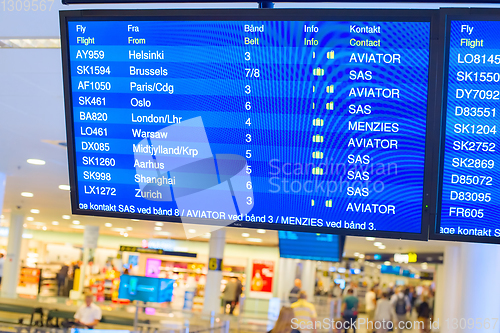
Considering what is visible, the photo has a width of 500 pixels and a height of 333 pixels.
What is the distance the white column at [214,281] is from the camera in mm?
18350

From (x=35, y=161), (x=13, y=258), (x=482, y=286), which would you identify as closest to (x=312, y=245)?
(x=482, y=286)

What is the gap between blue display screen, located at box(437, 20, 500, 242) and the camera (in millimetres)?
2219

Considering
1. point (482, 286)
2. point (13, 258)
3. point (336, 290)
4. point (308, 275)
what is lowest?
point (336, 290)

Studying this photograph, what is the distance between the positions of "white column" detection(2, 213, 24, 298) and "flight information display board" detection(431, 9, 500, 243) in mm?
22667

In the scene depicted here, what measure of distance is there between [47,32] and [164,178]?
2.23m

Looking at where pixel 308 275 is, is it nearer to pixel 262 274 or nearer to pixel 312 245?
pixel 262 274

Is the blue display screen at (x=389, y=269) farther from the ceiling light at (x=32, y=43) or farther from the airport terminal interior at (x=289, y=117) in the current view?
→ the airport terminal interior at (x=289, y=117)

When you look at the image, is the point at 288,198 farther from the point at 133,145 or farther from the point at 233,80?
the point at 133,145

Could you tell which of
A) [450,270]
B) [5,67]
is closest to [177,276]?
[450,270]

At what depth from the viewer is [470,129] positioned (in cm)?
224

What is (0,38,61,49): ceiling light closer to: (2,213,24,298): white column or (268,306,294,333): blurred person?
(268,306,294,333): blurred person

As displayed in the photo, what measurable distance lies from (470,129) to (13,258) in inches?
900

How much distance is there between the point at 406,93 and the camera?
2.27 metres

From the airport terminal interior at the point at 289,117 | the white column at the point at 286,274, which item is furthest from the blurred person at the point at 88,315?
the white column at the point at 286,274
